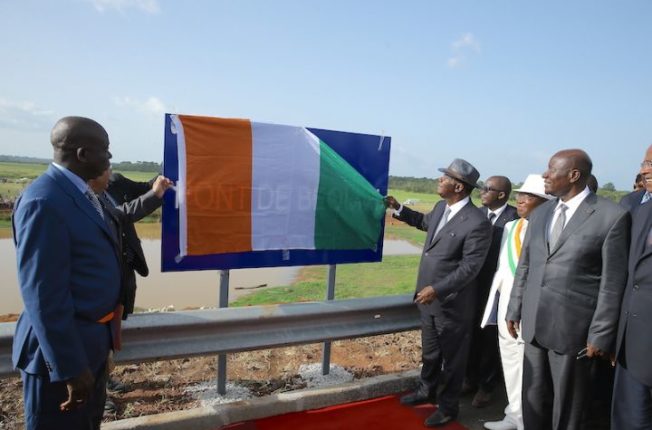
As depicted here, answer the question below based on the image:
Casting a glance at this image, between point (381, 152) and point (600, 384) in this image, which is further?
point (381, 152)

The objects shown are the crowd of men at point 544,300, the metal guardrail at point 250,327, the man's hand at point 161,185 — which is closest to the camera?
the crowd of men at point 544,300

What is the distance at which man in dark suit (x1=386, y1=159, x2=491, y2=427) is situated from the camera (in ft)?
11.5

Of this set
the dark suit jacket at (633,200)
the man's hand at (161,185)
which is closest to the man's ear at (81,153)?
the man's hand at (161,185)

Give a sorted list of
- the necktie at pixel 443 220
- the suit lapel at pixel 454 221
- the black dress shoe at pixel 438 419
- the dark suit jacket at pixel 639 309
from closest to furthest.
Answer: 1. the dark suit jacket at pixel 639 309
2. the black dress shoe at pixel 438 419
3. the suit lapel at pixel 454 221
4. the necktie at pixel 443 220

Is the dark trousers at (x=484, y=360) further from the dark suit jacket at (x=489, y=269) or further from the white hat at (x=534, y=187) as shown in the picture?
the white hat at (x=534, y=187)

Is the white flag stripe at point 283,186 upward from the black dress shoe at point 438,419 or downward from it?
upward

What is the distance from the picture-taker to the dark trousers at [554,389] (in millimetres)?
2926

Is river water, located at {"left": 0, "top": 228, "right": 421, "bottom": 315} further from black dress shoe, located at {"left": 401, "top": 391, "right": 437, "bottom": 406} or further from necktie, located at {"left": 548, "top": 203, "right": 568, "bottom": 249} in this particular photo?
necktie, located at {"left": 548, "top": 203, "right": 568, "bottom": 249}

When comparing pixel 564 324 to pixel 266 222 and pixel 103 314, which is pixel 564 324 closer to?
pixel 266 222

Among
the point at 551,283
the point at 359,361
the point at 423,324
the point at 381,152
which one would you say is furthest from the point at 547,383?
the point at 381,152

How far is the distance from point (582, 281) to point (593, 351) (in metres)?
0.43

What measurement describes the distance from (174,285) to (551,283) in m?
8.71

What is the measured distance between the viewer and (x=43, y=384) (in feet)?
6.54

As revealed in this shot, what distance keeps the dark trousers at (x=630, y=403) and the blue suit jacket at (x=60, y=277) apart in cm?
296
